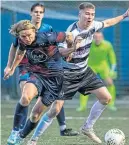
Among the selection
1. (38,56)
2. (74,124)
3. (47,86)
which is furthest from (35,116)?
(74,124)

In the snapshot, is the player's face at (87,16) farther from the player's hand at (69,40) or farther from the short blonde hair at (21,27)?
the short blonde hair at (21,27)

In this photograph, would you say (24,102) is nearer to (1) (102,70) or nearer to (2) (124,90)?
(1) (102,70)

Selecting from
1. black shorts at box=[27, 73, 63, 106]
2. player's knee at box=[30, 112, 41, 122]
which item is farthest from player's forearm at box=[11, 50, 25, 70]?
player's knee at box=[30, 112, 41, 122]

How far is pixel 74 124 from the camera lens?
998 cm

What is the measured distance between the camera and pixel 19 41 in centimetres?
732

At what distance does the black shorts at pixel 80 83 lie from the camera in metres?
7.76

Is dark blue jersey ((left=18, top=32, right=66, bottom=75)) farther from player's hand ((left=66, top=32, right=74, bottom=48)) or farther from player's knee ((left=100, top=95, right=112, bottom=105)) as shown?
player's knee ((left=100, top=95, right=112, bottom=105))

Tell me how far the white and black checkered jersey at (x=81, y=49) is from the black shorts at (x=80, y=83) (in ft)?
0.23

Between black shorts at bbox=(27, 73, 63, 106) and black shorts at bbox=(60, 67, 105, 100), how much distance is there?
0.95ft

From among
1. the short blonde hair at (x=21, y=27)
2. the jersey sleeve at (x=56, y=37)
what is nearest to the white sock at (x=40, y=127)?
the jersey sleeve at (x=56, y=37)

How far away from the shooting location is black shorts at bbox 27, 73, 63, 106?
7.32 meters

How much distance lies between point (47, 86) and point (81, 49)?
67cm

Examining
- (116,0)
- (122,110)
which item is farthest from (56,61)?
(122,110)

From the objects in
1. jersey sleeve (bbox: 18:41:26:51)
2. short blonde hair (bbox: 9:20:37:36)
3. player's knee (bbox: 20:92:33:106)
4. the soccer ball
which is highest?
short blonde hair (bbox: 9:20:37:36)
